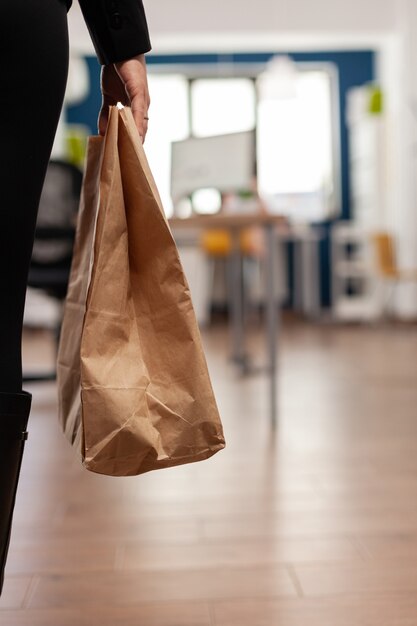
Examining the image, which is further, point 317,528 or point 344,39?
point 344,39

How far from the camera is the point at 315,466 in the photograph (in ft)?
7.06

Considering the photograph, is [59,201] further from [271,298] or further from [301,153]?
[301,153]

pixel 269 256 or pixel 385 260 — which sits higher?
pixel 385 260

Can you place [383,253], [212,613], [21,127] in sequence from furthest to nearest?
[383,253] → [212,613] → [21,127]

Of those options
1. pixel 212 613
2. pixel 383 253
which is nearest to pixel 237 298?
pixel 383 253

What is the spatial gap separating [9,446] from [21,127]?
0.33 m

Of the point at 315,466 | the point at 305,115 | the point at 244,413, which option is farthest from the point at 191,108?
the point at 315,466

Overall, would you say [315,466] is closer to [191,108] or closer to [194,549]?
[194,549]

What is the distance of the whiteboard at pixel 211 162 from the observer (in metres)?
3.26

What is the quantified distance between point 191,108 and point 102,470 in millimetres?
8018

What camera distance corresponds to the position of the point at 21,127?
2.81ft

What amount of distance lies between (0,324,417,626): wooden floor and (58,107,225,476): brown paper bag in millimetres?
364

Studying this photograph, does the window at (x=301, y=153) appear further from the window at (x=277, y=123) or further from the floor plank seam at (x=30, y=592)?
the floor plank seam at (x=30, y=592)

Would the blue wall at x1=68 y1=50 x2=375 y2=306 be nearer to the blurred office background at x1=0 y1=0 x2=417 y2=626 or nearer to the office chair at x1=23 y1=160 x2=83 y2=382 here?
the blurred office background at x1=0 y1=0 x2=417 y2=626
